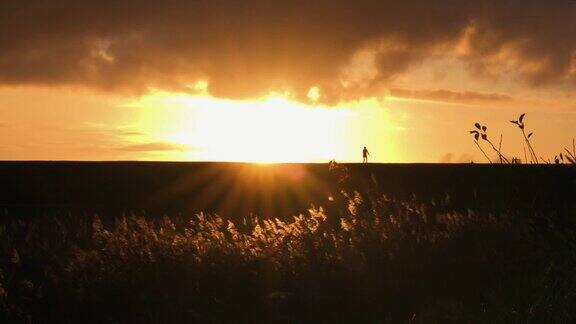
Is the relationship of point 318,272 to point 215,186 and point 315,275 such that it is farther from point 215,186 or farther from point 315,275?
point 215,186

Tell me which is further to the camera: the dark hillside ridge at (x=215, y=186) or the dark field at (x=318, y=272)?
the dark hillside ridge at (x=215, y=186)

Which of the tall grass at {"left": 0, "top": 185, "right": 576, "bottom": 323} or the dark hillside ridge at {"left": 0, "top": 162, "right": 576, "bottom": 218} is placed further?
the dark hillside ridge at {"left": 0, "top": 162, "right": 576, "bottom": 218}

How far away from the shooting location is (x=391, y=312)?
809 cm

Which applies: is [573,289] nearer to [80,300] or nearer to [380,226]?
[380,226]

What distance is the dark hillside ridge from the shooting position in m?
17.9

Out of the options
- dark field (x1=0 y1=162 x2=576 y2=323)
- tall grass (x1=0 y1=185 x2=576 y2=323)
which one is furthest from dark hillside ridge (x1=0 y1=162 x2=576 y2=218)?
tall grass (x1=0 y1=185 x2=576 y2=323)

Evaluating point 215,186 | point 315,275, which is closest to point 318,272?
point 315,275

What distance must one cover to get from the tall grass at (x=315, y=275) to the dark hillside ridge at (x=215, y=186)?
616 centimetres

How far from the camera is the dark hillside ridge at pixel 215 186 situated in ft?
58.7

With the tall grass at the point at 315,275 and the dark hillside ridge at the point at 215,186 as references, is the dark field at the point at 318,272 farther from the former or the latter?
the dark hillside ridge at the point at 215,186

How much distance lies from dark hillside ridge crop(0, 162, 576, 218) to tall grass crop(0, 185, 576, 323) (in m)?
6.16

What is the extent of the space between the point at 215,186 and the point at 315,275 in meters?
12.9

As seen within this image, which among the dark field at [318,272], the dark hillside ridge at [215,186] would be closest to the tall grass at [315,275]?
the dark field at [318,272]

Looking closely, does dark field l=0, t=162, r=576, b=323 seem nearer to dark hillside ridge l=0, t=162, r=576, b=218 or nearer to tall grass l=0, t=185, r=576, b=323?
tall grass l=0, t=185, r=576, b=323
